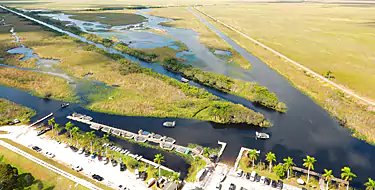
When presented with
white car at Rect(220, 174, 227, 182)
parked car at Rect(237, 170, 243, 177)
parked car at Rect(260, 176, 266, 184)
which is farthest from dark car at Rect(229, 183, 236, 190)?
parked car at Rect(260, 176, 266, 184)

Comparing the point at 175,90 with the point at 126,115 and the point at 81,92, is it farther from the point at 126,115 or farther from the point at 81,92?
the point at 81,92

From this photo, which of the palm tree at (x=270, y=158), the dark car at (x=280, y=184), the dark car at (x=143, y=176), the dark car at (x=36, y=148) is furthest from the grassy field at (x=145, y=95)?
the dark car at (x=143, y=176)

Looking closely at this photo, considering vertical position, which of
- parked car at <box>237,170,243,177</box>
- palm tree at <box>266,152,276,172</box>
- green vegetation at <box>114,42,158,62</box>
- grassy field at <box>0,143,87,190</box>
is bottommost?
grassy field at <box>0,143,87,190</box>

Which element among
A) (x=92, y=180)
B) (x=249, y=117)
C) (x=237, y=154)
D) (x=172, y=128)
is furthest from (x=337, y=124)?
(x=92, y=180)

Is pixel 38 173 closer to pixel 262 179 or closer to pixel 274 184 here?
pixel 262 179

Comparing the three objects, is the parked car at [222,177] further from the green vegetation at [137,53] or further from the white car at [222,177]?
the green vegetation at [137,53]

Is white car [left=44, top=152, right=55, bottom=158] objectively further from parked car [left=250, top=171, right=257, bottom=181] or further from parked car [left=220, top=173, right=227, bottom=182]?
parked car [left=250, top=171, right=257, bottom=181]
